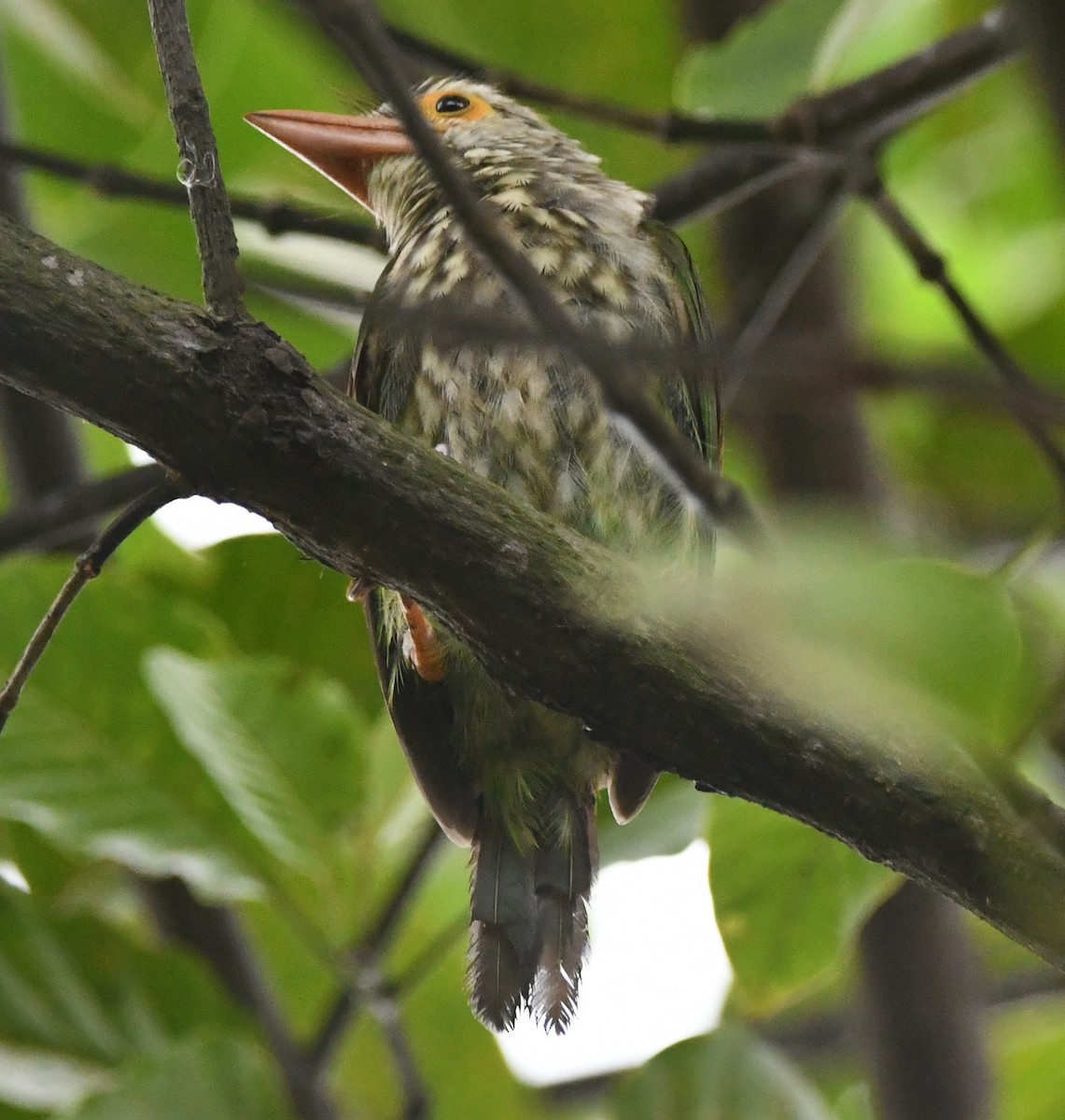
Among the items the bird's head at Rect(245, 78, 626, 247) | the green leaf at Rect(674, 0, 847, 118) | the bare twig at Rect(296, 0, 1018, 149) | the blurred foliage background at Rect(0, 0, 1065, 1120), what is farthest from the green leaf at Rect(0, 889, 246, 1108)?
the green leaf at Rect(674, 0, 847, 118)

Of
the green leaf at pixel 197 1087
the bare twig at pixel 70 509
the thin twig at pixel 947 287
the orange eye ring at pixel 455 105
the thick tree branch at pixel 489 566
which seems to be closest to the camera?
the thick tree branch at pixel 489 566

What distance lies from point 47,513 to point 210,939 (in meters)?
0.74

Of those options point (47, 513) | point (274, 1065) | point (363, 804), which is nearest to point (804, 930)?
point (363, 804)

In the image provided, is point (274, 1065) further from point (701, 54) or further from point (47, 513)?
point (701, 54)

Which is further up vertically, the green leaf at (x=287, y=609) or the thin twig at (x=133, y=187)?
the thin twig at (x=133, y=187)

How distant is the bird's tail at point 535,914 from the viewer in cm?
198

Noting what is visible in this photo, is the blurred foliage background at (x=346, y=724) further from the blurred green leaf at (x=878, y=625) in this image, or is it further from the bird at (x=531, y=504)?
the blurred green leaf at (x=878, y=625)

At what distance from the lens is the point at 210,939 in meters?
2.55

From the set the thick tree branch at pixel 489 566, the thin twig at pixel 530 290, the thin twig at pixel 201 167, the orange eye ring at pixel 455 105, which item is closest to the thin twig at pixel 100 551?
the thick tree branch at pixel 489 566

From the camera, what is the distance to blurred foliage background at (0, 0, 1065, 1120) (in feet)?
6.59

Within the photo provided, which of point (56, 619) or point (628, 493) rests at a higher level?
point (628, 493)

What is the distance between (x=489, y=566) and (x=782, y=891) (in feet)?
2.44

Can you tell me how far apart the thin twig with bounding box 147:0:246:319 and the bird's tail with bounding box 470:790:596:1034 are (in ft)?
3.34

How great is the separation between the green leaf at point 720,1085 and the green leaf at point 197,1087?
1.52 feet
